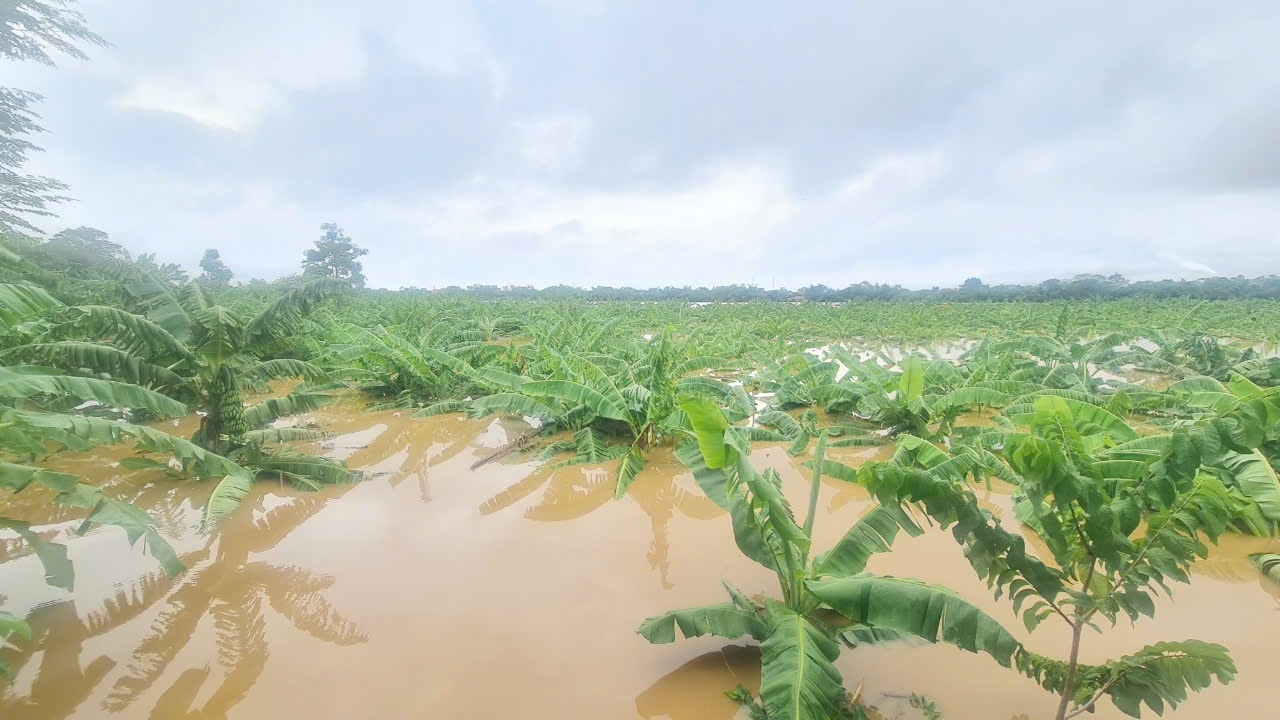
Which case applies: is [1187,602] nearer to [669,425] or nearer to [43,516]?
[669,425]

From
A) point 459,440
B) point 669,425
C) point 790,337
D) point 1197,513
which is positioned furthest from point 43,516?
point 790,337

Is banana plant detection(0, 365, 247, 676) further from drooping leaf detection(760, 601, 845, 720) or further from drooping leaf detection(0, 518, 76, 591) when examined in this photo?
drooping leaf detection(760, 601, 845, 720)

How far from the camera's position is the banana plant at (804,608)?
2.10 m

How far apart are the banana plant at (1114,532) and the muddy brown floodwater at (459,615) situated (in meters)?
0.69

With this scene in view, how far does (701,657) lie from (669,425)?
2750 millimetres

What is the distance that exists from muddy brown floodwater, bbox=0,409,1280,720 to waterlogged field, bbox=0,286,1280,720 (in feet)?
0.07

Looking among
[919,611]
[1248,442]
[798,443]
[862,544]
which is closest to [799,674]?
[919,611]

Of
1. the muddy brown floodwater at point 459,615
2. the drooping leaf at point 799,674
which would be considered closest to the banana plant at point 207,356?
the muddy brown floodwater at point 459,615

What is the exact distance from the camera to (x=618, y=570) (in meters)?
3.88

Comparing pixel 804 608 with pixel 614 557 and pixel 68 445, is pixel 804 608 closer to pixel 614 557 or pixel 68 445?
pixel 614 557

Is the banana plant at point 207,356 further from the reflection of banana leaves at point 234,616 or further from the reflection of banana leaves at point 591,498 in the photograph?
the reflection of banana leaves at point 591,498

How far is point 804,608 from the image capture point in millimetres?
2744

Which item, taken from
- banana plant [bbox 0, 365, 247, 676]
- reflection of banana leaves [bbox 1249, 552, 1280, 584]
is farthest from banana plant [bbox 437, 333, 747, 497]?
reflection of banana leaves [bbox 1249, 552, 1280, 584]

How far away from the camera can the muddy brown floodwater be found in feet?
8.62
